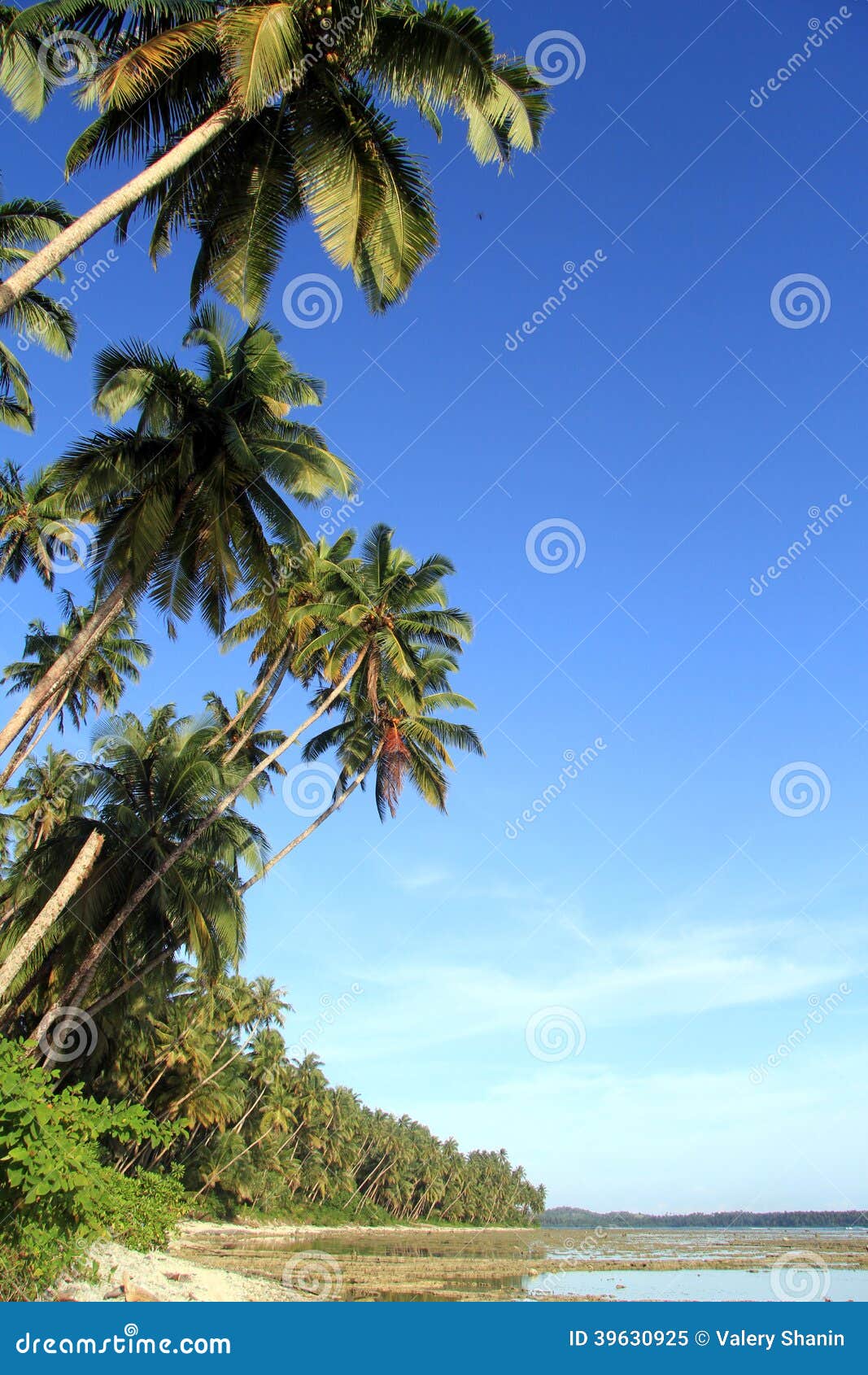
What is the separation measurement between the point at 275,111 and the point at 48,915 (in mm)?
12794

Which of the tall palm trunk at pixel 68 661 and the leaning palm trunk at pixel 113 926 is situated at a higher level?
the tall palm trunk at pixel 68 661

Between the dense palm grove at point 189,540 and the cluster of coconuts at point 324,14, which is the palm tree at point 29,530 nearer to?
the dense palm grove at point 189,540

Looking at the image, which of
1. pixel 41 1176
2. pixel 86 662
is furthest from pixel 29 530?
pixel 41 1176

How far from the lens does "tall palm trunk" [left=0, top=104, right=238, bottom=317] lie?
27.3 ft

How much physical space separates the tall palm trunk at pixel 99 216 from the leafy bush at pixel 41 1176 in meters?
8.62

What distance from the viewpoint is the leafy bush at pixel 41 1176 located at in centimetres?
983

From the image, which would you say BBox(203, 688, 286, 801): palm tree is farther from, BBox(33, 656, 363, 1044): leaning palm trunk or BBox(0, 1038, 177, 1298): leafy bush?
BBox(0, 1038, 177, 1298): leafy bush

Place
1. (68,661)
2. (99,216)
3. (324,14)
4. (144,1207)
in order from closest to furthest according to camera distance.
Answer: (99,216) → (324,14) → (68,661) → (144,1207)

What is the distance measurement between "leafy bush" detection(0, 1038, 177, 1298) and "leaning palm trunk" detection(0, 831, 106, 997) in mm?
3060

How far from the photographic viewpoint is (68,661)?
45.8 feet

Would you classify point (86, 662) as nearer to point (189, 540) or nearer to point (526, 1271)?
point (189, 540)

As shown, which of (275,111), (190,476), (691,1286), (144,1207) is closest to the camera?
(275,111)

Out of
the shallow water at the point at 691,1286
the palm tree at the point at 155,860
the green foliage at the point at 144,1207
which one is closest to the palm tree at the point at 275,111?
the palm tree at the point at 155,860

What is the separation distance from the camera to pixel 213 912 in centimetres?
2122
